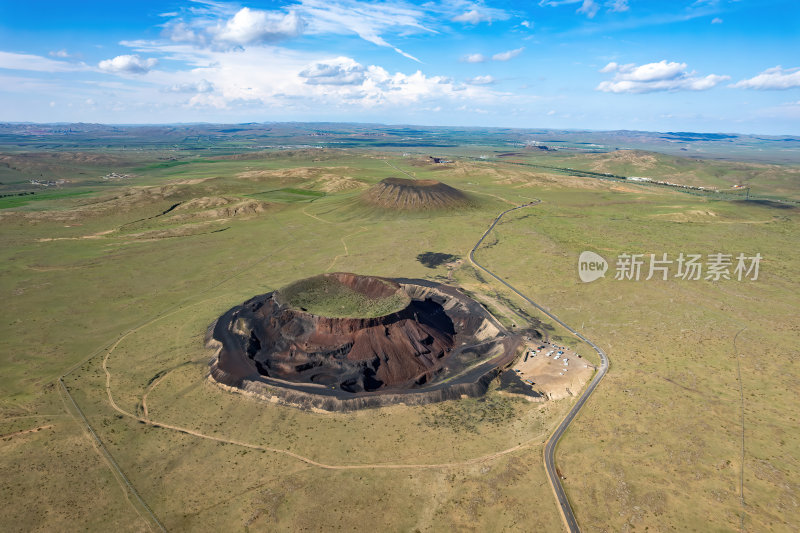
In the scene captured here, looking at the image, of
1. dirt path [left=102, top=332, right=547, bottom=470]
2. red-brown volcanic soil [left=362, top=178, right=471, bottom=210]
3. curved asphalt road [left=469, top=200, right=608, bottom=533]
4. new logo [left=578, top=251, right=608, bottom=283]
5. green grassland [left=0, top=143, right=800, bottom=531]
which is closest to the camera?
curved asphalt road [left=469, top=200, right=608, bottom=533]

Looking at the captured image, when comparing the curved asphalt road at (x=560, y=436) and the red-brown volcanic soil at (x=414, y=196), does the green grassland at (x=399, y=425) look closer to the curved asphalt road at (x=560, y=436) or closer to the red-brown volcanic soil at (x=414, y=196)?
the curved asphalt road at (x=560, y=436)

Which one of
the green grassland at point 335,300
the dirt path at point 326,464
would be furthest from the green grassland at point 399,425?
the green grassland at point 335,300

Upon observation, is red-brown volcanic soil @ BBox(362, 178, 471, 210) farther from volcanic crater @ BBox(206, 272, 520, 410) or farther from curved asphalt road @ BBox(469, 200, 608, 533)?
volcanic crater @ BBox(206, 272, 520, 410)

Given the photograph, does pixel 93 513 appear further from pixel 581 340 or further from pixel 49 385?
pixel 581 340

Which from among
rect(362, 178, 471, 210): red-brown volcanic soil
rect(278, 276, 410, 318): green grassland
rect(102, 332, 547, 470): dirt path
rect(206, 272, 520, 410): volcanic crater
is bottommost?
rect(102, 332, 547, 470): dirt path

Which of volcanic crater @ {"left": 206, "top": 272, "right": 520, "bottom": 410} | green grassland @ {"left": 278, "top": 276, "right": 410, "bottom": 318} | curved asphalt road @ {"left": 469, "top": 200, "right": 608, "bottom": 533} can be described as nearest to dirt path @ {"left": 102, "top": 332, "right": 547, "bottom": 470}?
curved asphalt road @ {"left": 469, "top": 200, "right": 608, "bottom": 533}

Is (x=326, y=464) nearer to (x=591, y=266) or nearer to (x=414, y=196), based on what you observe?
(x=591, y=266)

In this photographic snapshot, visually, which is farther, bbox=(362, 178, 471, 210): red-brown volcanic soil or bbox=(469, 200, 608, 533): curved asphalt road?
bbox=(362, 178, 471, 210): red-brown volcanic soil

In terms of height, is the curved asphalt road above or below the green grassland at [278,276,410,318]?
below
